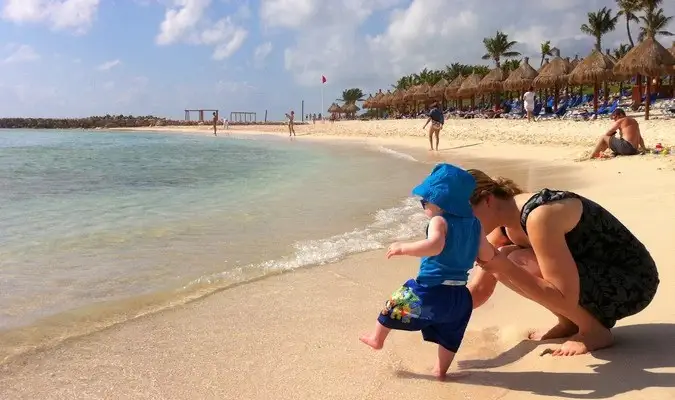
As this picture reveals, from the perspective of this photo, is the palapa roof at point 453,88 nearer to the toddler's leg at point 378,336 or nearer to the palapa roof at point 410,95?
the palapa roof at point 410,95

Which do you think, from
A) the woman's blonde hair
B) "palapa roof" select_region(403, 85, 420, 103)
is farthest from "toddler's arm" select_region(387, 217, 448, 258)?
"palapa roof" select_region(403, 85, 420, 103)

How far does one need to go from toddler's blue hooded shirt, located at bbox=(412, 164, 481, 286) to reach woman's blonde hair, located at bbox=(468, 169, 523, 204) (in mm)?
158

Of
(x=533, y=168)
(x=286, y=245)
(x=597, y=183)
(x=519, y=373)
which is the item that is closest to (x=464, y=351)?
(x=519, y=373)

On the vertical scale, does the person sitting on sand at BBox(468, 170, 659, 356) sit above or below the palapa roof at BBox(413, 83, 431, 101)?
below

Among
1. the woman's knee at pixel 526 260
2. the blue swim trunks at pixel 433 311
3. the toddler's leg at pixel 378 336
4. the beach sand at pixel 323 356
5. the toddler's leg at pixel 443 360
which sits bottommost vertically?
the beach sand at pixel 323 356

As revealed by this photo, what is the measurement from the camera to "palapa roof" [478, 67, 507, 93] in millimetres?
32719

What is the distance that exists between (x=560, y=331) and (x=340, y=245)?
8.27ft

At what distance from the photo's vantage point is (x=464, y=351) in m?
2.70

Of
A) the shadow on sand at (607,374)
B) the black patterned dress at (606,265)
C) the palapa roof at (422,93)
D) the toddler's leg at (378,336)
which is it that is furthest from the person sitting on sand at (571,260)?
the palapa roof at (422,93)

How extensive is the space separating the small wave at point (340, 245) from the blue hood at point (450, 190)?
210 cm

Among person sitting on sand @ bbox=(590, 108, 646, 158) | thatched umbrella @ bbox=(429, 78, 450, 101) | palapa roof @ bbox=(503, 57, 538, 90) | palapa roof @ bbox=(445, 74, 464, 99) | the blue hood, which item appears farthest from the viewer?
thatched umbrella @ bbox=(429, 78, 450, 101)

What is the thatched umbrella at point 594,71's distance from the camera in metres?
24.4

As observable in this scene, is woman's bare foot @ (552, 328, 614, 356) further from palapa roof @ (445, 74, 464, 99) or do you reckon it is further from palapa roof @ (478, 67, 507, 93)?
palapa roof @ (445, 74, 464, 99)

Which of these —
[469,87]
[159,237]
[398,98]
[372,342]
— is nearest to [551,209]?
[372,342]
